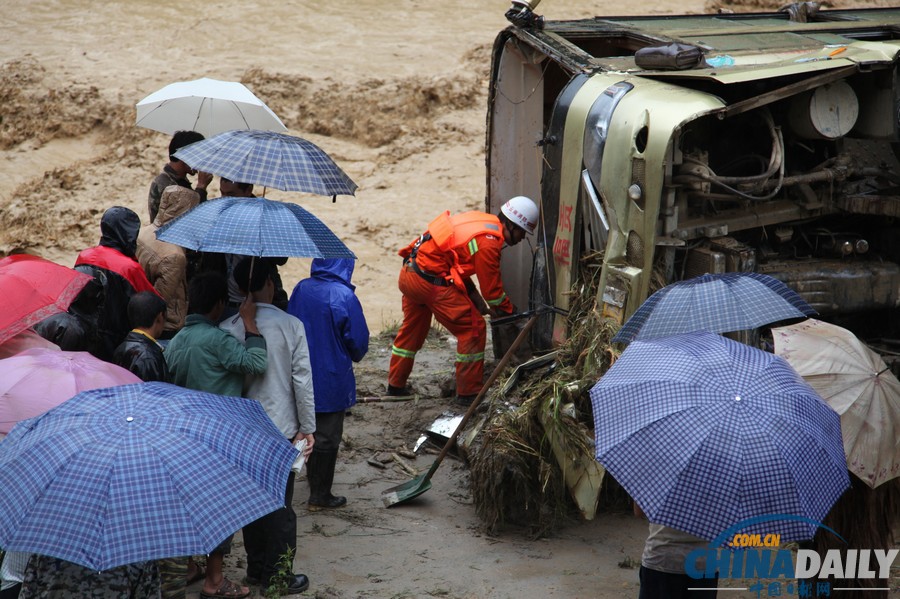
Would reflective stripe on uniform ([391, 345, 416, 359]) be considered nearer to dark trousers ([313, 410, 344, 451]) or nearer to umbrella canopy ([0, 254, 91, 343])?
dark trousers ([313, 410, 344, 451])

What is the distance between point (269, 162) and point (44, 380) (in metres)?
1.88

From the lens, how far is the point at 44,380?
3.79 m

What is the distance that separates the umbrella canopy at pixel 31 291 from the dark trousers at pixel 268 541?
4.44 feet

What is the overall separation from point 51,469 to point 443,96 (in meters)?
11.7

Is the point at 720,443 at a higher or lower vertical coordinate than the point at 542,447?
higher

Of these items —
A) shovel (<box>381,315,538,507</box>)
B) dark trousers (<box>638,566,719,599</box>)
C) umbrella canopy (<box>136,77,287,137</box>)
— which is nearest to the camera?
dark trousers (<box>638,566,719,599</box>)

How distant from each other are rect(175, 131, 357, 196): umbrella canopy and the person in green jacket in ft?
2.33

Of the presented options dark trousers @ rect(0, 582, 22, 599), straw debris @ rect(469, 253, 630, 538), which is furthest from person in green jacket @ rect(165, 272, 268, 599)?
straw debris @ rect(469, 253, 630, 538)

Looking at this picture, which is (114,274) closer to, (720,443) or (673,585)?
(673,585)

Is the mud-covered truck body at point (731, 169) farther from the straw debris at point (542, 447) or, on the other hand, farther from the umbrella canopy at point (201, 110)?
the umbrella canopy at point (201, 110)

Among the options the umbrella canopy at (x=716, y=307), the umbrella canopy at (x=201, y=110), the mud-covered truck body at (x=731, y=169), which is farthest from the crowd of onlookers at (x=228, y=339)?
the umbrella canopy at (x=716, y=307)

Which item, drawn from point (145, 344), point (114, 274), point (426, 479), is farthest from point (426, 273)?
point (145, 344)

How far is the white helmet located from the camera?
6926 millimetres

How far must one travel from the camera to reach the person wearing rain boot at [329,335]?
5.62 meters
